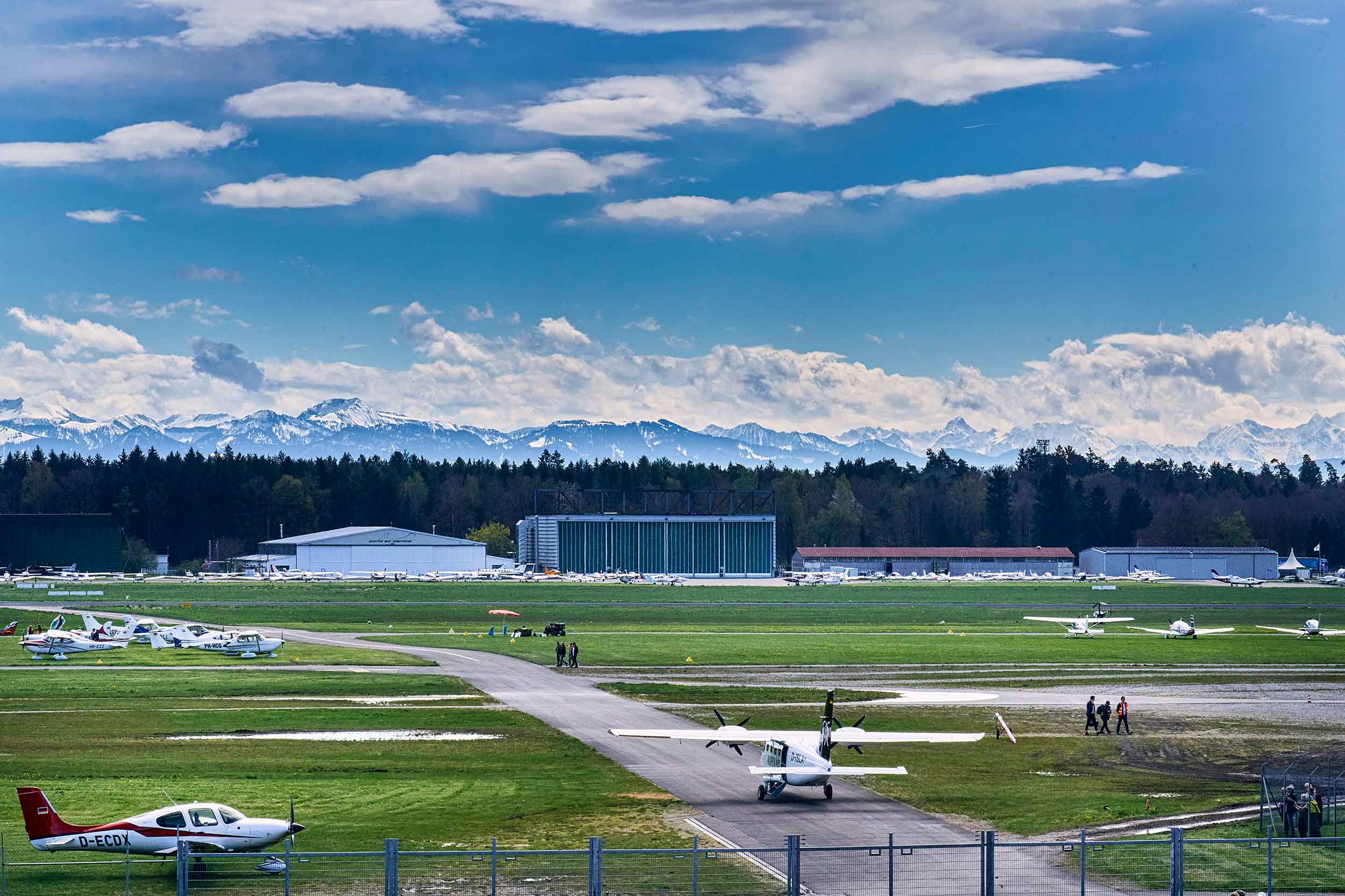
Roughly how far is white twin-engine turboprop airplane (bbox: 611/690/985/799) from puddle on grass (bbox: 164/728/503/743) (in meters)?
13.8

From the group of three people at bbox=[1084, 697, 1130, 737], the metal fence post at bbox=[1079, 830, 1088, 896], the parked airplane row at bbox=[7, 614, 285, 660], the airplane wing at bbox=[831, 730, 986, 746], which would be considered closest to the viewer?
the metal fence post at bbox=[1079, 830, 1088, 896]

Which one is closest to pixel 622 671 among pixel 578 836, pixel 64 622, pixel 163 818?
pixel 578 836

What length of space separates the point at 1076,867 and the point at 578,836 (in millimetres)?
13475

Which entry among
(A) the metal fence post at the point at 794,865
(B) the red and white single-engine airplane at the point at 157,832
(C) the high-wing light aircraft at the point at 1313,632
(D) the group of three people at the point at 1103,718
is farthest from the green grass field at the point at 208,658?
(C) the high-wing light aircraft at the point at 1313,632

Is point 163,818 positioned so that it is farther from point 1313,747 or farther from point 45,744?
point 1313,747

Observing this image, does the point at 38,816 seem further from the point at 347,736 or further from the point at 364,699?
the point at 364,699

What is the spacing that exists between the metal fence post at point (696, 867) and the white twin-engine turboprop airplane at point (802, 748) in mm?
6220

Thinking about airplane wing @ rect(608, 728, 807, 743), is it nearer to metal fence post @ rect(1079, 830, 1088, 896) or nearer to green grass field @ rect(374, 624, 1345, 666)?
metal fence post @ rect(1079, 830, 1088, 896)

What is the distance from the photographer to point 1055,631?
414 feet

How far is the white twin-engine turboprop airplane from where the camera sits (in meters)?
44.1

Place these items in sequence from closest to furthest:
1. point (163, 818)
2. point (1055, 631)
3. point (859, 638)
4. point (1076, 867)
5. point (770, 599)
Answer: point (163, 818) < point (1076, 867) < point (859, 638) < point (1055, 631) < point (770, 599)

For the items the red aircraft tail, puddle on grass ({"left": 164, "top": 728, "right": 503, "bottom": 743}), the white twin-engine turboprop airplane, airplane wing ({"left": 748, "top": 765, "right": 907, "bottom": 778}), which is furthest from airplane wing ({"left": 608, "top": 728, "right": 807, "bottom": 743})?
the red aircraft tail

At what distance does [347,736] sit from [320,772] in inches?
379

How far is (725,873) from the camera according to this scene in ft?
115
